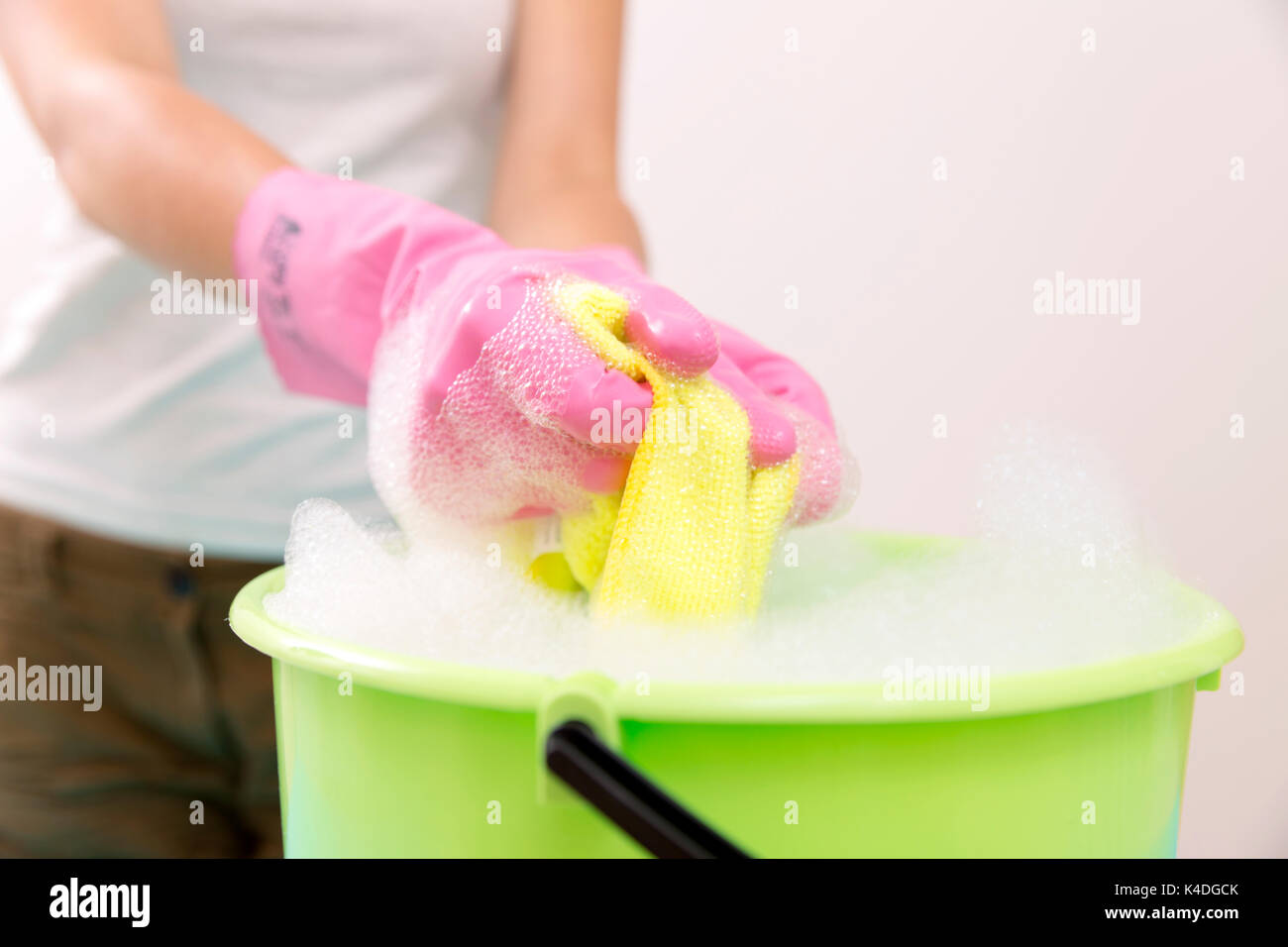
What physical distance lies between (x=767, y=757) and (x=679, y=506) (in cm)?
9

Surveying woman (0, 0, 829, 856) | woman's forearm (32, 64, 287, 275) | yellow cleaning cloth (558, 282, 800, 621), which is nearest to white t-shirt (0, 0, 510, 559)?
woman (0, 0, 829, 856)

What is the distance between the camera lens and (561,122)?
651mm

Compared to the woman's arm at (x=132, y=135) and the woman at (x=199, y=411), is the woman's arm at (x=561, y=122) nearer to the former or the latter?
the woman at (x=199, y=411)

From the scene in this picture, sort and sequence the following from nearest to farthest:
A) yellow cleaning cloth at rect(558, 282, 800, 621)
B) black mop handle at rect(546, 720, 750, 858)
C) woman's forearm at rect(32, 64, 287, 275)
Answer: black mop handle at rect(546, 720, 750, 858), yellow cleaning cloth at rect(558, 282, 800, 621), woman's forearm at rect(32, 64, 287, 275)

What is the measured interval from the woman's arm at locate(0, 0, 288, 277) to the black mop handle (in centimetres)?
33

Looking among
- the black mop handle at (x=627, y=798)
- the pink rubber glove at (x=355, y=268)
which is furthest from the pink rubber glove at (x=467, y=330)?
the black mop handle at (x=627, y=798)

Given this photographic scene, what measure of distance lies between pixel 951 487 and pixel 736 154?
354mm

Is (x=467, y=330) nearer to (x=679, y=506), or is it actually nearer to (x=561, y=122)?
(x=679, y=506)

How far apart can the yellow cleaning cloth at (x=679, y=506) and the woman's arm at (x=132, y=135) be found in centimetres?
21

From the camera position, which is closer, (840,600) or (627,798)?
(627,798)

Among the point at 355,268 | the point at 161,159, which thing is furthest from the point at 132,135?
the point at 355,268

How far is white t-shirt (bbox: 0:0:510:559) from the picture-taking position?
62 centimetres

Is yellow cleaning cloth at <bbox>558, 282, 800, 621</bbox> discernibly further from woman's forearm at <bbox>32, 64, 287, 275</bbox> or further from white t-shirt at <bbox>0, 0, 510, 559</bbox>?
white t-shirt at <bbox>0, 0, 510, 559</bbox>

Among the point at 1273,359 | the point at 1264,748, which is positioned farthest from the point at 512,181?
the point at 1264,748
